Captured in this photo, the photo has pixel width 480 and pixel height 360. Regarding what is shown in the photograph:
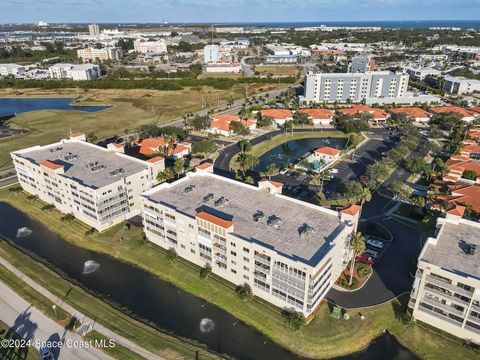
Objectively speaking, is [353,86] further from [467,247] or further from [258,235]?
[258,235]

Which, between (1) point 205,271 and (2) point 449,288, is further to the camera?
(1) point 205,271

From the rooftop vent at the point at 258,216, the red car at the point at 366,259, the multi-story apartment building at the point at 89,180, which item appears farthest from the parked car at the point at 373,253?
the multi-story apartment building at the point at 89,180

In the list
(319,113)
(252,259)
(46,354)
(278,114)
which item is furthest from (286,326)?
(319,113)

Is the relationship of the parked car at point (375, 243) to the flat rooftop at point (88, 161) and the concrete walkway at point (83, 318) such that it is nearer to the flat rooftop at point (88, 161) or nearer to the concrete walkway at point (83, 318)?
the concrete walkway at point (83, 318)

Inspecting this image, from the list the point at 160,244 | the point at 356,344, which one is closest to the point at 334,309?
the point at 356,344

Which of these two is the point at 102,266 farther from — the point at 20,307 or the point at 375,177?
the point at 375,177

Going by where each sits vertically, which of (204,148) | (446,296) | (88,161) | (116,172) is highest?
(116,172)
